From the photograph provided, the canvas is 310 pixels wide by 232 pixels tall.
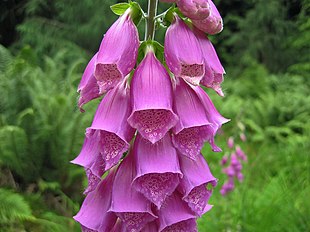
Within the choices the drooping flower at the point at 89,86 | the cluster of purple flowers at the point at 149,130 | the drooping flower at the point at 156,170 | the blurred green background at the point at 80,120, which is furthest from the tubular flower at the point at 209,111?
the blurred green background at the point at 80,120

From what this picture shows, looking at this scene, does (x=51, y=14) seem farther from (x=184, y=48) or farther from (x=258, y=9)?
(x=184, y=48)

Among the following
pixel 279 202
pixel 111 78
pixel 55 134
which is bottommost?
pixel 55 134

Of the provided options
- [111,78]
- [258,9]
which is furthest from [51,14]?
[111,78]

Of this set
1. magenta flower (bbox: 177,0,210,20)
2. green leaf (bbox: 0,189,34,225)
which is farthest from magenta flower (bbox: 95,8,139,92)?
green leaf (bbox: 0,189,34,225)

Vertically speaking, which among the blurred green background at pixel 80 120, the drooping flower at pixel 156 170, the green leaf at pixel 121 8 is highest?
the green leaf at pixel 121 8

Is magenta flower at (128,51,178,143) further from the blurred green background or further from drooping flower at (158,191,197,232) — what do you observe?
the blurred green background

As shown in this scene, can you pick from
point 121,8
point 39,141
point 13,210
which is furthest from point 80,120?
point 121,8

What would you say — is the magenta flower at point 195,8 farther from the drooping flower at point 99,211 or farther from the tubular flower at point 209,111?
the drooping flower at point 99,211
